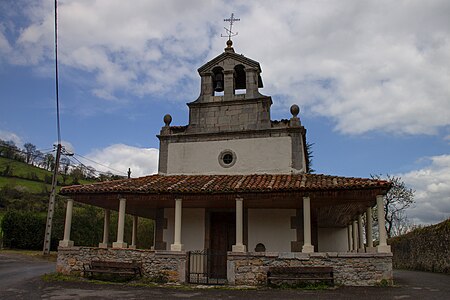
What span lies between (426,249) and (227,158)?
1124 centimetres

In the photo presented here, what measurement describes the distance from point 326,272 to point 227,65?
8.36 metres

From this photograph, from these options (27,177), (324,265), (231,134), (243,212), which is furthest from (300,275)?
(27,177)

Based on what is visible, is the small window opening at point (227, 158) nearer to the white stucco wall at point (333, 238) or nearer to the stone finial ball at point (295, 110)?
the stone finial ball at point (295, 110)

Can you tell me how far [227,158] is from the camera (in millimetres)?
14461

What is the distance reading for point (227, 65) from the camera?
50.2 feet

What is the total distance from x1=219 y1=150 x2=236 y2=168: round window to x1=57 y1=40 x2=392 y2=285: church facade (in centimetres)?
4

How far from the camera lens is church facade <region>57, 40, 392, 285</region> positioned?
35.9 ft

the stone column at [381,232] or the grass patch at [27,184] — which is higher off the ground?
the grass patch at [27,184]

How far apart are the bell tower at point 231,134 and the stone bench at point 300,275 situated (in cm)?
389

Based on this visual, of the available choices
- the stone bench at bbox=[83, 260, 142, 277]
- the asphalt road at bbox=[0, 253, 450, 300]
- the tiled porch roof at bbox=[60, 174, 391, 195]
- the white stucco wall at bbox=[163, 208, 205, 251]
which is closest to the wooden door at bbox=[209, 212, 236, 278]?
the white stucco wall at bbox=[163, 208, 205, 251]

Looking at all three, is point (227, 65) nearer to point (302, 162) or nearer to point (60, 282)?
point (302, 162)

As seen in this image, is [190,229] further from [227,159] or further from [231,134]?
[231,134]

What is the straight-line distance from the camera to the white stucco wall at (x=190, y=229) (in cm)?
1338

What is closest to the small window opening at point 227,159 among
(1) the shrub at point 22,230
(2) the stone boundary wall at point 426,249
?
(2) the stone boundary wall at point 426,249
